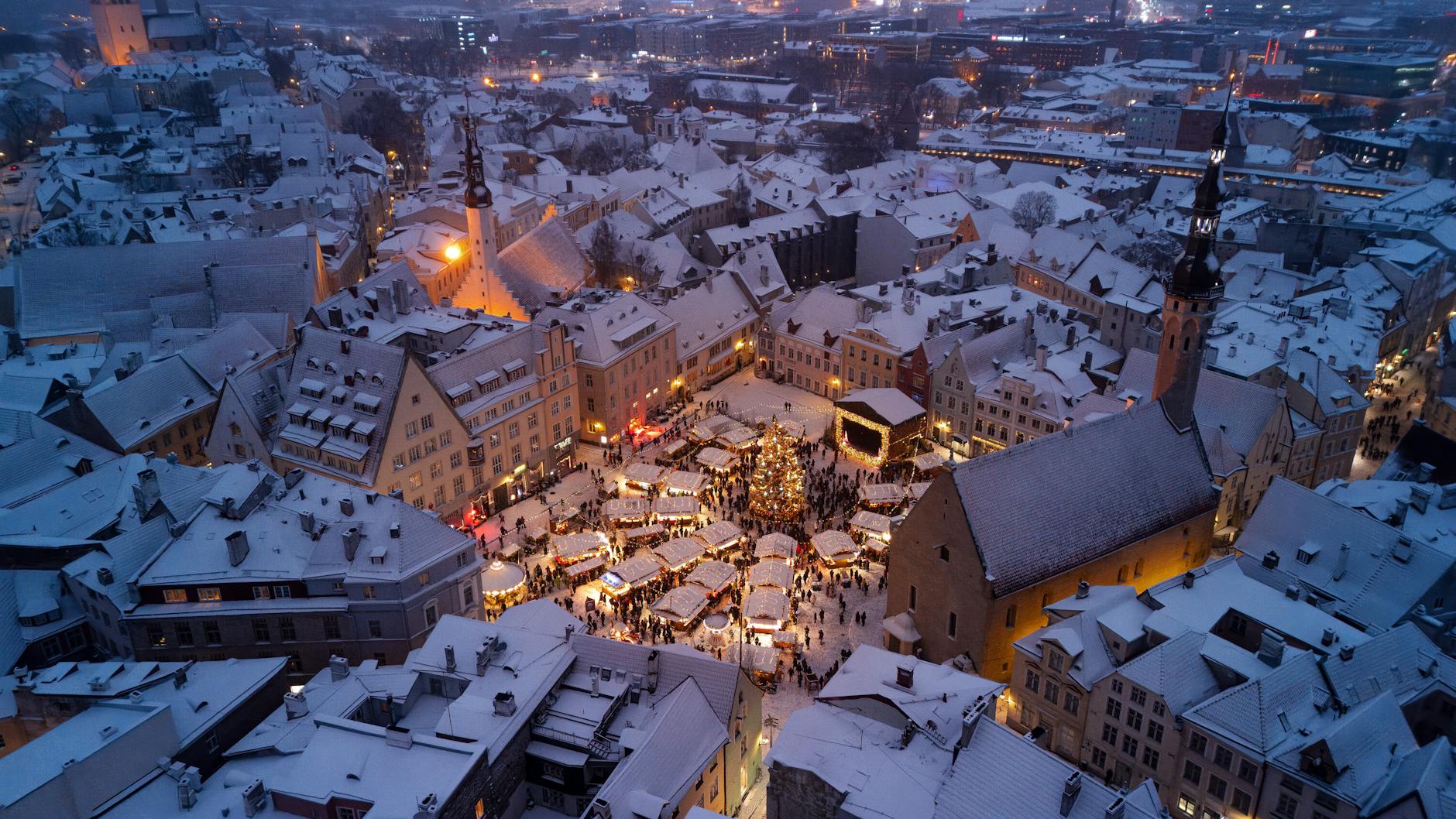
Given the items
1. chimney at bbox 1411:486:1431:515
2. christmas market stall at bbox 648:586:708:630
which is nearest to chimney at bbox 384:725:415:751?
christmas market stall at bbox 648:586:708:630

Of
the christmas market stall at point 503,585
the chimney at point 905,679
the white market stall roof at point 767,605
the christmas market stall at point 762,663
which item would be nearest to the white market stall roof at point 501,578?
the christmas market stall at point 503,585

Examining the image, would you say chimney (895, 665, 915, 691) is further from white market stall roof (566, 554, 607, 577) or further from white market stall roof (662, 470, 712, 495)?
white market stall roof (662, 470, 712, 495)

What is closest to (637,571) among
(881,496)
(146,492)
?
(881,496)

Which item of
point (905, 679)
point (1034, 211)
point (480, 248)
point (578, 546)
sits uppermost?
point (480, 248)

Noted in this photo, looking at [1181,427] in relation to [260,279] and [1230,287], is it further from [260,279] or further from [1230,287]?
[260,279]

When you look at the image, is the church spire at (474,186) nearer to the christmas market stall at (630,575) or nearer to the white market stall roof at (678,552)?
the white market stall roof at (678,552)

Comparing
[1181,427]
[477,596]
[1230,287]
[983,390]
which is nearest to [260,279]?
[477,596]

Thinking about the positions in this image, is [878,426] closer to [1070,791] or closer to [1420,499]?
[1420,499]
